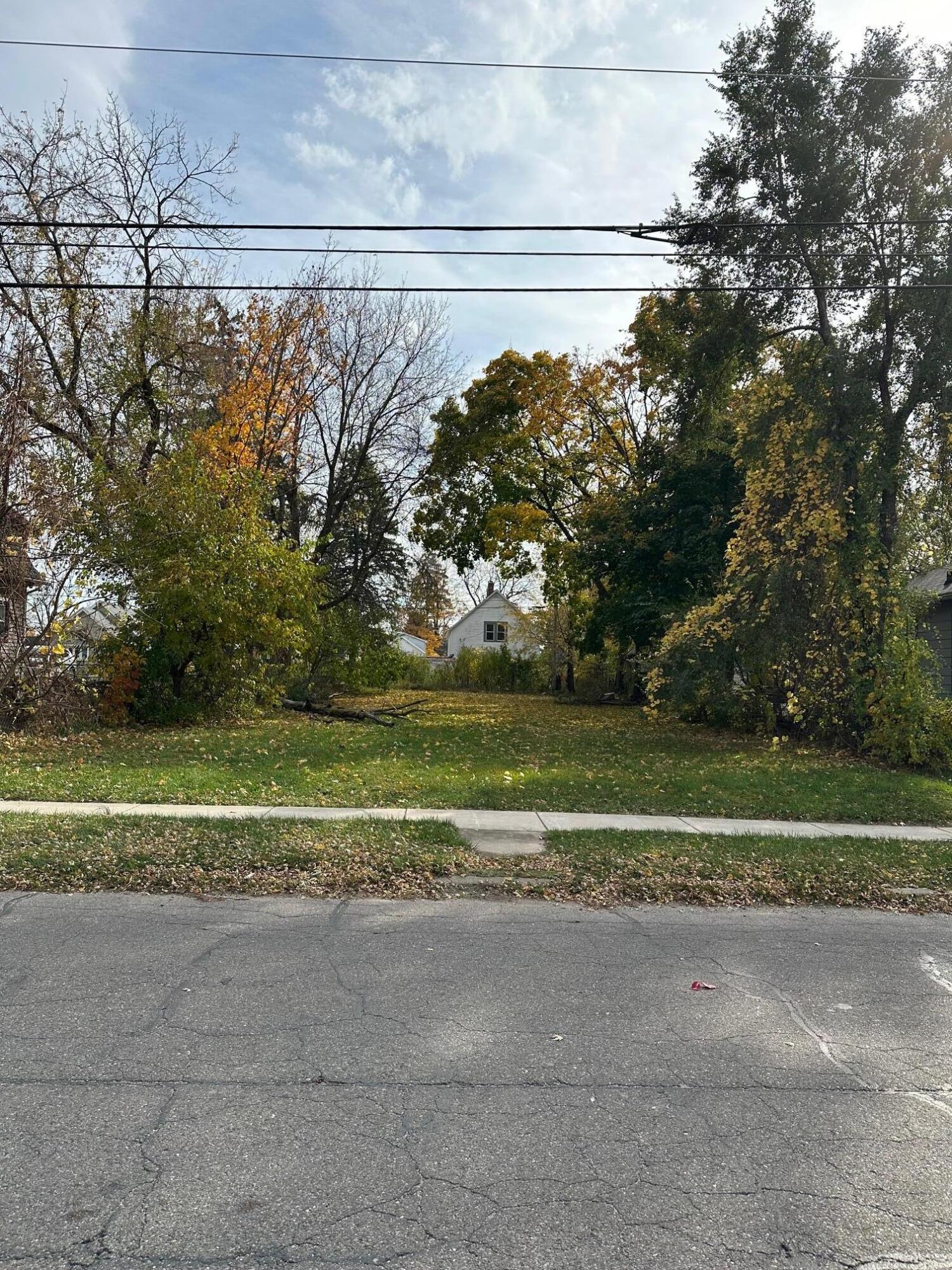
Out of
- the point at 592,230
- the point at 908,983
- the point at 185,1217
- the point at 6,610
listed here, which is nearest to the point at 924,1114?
the point at 908,983

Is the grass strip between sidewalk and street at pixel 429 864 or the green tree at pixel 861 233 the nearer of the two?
the grass strip between sidewalk and street at pixel 429 864

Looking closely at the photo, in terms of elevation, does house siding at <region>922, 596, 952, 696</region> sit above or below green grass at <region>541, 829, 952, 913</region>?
above

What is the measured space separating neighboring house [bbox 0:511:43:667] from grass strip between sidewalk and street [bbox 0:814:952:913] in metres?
5.87

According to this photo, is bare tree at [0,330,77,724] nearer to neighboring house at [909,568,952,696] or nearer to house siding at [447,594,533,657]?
neighboring house at [909,568,952,696]

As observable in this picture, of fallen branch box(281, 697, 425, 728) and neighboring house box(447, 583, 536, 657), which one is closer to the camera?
fallen branch box(281, 697, 425, 728)

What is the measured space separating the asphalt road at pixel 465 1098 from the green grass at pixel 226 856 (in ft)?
2.80

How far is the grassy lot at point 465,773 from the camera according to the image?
1026 cm

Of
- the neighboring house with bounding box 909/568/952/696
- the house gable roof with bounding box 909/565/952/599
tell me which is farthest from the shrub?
the neighboring house with bounding box 909/568/952/696

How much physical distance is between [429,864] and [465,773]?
15.9 ft

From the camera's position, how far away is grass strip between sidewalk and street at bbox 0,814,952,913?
690cm

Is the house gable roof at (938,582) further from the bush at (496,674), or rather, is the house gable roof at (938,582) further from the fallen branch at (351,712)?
the bush at (496,674)

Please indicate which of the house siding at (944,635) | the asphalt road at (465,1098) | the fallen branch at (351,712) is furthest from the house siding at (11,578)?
the house siding at (944,635)

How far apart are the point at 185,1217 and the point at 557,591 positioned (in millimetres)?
30724

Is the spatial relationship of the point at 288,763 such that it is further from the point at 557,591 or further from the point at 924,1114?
the point at 557,591
